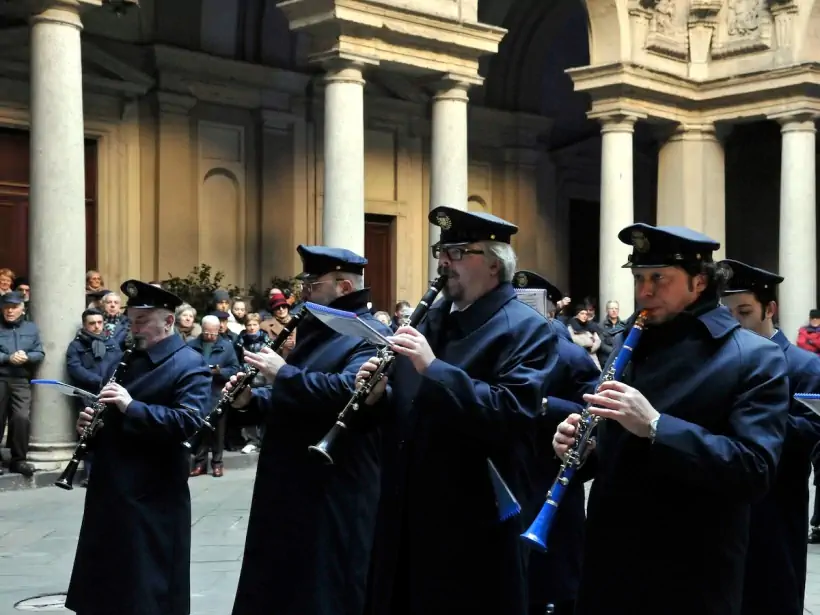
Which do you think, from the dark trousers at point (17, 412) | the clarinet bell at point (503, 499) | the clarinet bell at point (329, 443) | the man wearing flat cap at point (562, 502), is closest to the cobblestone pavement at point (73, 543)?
the dark trousers at point (17, 412)

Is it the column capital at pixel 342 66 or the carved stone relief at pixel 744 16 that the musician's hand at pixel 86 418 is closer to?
the column capital at pixel 342 66

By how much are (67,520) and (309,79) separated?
1021 centimetres

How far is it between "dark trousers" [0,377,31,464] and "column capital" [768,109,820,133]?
13.0 meters

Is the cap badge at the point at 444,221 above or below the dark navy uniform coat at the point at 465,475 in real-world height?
above

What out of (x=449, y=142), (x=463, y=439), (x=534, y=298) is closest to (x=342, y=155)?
(x=449, y=142)

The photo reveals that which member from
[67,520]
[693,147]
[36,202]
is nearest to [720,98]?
[693,147]

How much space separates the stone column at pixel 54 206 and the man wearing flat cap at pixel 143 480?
566 centimetres

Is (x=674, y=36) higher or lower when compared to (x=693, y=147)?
higher

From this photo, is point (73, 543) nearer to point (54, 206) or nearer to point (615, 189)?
point (54, 206)

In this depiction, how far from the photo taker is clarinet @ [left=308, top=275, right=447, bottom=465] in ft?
13.9

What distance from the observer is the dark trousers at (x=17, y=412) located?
1088 cm

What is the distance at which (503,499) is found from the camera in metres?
4.03

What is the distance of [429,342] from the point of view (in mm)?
4340

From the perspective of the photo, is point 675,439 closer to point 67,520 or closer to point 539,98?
point 67,520
